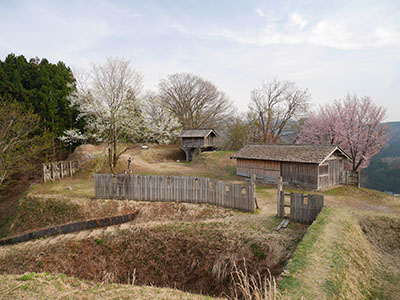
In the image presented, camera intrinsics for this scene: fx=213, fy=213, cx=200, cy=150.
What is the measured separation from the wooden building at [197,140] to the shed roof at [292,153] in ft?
38.1

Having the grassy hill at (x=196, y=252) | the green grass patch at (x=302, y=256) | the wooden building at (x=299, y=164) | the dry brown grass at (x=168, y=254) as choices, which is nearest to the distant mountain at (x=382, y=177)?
the wooden building at (x=299, y=164)

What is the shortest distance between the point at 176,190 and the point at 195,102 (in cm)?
3111

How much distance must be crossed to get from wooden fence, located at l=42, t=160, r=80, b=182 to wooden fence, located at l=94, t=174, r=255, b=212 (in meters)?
8.12

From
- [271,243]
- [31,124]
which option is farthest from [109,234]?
[31,124]

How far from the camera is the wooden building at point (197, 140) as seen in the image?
33688 mm

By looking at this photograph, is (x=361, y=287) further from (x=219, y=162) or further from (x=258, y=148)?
(x=219, y=162)

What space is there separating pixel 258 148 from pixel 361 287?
17.5m

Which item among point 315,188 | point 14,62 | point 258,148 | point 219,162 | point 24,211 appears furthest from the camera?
point 219,162

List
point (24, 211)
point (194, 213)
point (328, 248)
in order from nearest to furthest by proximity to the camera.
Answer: point (328, 248) < point (194, 213) < point (24, 211)

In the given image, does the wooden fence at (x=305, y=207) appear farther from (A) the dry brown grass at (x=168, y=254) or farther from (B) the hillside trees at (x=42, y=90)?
(B) the hillside trees at (x=42, y=90)

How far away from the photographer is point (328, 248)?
6203 mm

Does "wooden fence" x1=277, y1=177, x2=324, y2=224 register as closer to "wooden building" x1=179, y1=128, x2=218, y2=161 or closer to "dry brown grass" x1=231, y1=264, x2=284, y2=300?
"dry brown grass" x1=231, y1=264, x2=284, y2=300

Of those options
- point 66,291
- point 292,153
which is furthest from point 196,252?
point 292,153

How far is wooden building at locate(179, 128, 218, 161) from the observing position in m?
33.7
